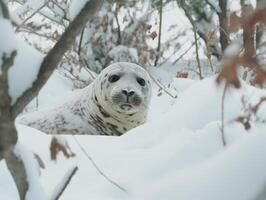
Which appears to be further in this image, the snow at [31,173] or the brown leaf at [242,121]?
the brown leaf at [242,121]

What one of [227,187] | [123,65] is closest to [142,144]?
[227,187]

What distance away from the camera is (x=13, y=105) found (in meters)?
1.85

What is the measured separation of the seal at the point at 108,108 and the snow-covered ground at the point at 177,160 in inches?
101

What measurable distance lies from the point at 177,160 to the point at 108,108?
3690 millimetres

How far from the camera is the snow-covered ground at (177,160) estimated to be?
7.20 ft

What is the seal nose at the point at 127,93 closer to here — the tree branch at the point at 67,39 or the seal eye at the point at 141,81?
the seal eye at the point at 141,81

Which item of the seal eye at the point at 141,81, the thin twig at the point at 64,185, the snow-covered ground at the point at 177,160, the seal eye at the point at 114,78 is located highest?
the thin twig at the point at 64,185

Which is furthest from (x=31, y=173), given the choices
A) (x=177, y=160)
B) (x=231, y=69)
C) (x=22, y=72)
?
(x=231, y=69)

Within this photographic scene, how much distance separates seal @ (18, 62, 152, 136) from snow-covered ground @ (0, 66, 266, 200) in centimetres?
256

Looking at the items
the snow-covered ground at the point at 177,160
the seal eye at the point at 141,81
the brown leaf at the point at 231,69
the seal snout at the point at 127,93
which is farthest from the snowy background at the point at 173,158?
the seal eye at the point at 141,81

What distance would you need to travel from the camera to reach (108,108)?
20.2ft

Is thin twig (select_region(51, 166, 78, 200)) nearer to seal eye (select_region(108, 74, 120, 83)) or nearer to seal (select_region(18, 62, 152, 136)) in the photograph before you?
seal (select_region(18, 62, 152, 136))

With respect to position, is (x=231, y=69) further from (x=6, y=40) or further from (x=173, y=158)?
(x=173, y=158)

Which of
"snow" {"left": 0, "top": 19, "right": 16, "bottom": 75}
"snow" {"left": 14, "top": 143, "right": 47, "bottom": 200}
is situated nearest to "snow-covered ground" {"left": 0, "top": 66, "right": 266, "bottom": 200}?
"snow" {"left": 14, "top": 143, "right": 47, "bottom": 200}
